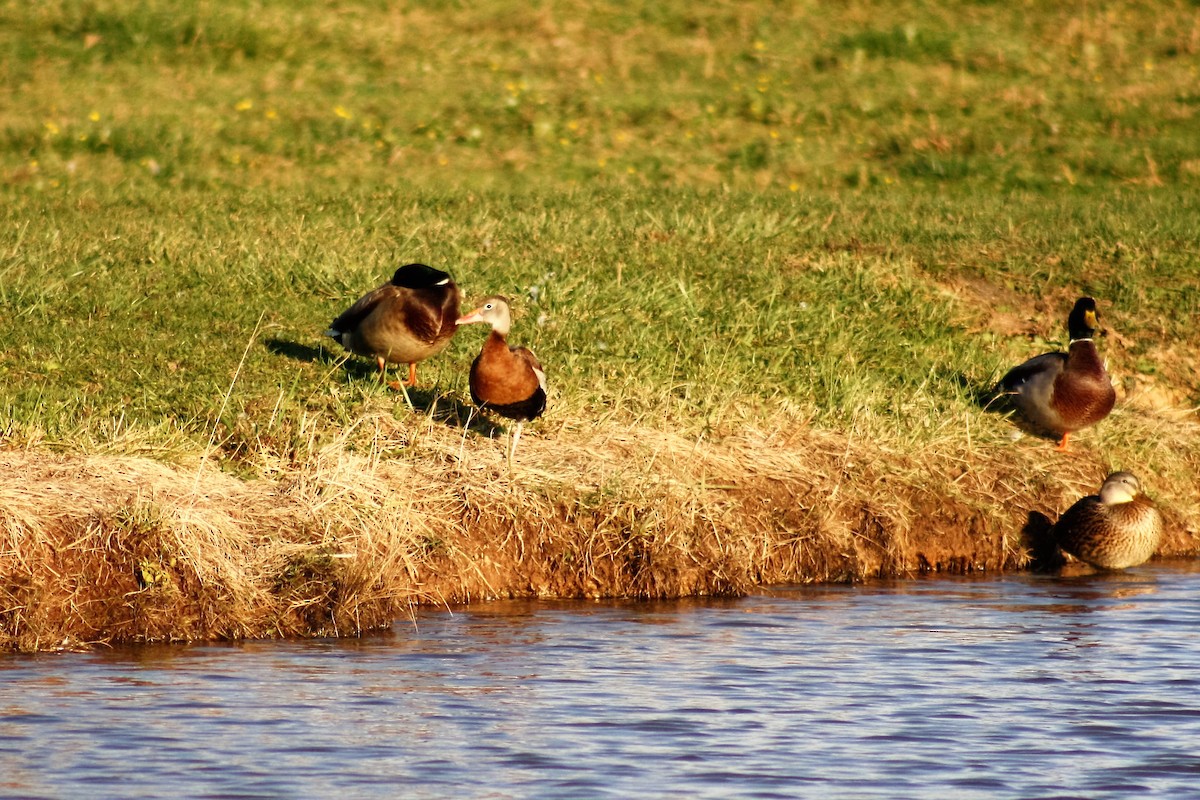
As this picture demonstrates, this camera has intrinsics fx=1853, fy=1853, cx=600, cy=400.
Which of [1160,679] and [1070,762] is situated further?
[1160,679]

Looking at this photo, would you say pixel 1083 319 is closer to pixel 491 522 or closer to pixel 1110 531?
pixel 1110 531

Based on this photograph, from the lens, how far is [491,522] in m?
10.2

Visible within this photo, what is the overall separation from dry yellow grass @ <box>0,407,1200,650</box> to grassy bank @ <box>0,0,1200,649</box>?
2cm

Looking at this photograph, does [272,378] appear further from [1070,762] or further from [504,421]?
[1070,762]

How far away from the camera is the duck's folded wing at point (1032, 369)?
12.2 metres

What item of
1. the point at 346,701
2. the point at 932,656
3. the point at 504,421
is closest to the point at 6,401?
the point at 504,421

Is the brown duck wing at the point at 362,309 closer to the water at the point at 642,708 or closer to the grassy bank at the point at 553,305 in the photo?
the grassy bank at the point at 553,305

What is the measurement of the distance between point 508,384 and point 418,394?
1363 mm

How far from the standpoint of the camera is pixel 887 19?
2639 centimetres

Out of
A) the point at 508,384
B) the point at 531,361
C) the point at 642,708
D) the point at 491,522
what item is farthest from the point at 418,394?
the point at 642,708

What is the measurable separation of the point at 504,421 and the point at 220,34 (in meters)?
14.4

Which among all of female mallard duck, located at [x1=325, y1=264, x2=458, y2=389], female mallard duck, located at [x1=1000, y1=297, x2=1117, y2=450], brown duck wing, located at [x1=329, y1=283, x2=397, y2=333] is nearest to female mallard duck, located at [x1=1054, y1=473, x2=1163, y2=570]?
female mallard duck, located at [x1=1000, y1=297, x2=1117, y2=450]

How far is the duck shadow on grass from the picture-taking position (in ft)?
36.8

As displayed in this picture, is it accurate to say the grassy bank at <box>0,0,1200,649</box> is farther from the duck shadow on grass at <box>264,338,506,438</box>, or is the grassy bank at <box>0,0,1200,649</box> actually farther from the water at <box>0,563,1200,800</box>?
the water at <box>0,563,1200,800</box>
